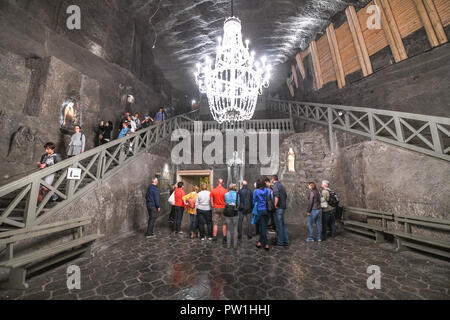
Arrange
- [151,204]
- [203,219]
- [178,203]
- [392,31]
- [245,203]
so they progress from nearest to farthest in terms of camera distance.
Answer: [245,203]
[203,219]
[151,204]
[178,203]
[392,31]

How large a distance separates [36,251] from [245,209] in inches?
173

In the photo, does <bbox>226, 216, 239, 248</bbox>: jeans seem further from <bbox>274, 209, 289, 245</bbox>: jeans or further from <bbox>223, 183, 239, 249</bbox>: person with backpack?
<bbox>274, 209, 289, 245</bbox>: jeans

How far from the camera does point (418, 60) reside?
5.96 metres

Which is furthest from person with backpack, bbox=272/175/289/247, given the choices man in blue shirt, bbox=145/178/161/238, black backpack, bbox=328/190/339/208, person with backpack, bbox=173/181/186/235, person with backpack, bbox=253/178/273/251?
man in blue shirt, bbox=145/178/161/238

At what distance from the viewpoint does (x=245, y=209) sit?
17.6 ft

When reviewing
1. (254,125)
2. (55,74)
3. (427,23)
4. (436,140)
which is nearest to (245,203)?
(436,140)

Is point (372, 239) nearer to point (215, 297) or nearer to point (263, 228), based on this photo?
point (263, 228)

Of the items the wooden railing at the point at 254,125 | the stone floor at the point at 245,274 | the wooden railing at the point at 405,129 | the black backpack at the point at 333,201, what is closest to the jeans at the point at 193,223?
the stone floor at the point at 245,274

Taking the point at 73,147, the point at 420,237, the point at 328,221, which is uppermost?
the point at 73,147

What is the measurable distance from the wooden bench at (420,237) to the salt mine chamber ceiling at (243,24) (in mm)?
7745

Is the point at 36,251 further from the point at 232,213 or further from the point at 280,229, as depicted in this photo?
the point at 280,229

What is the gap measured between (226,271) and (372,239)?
4.48 metres

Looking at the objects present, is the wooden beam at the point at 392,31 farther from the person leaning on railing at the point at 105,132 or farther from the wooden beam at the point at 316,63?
the person leaning on railing at the point at 105,132

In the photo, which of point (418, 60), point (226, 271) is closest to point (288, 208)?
point (226, 271)
